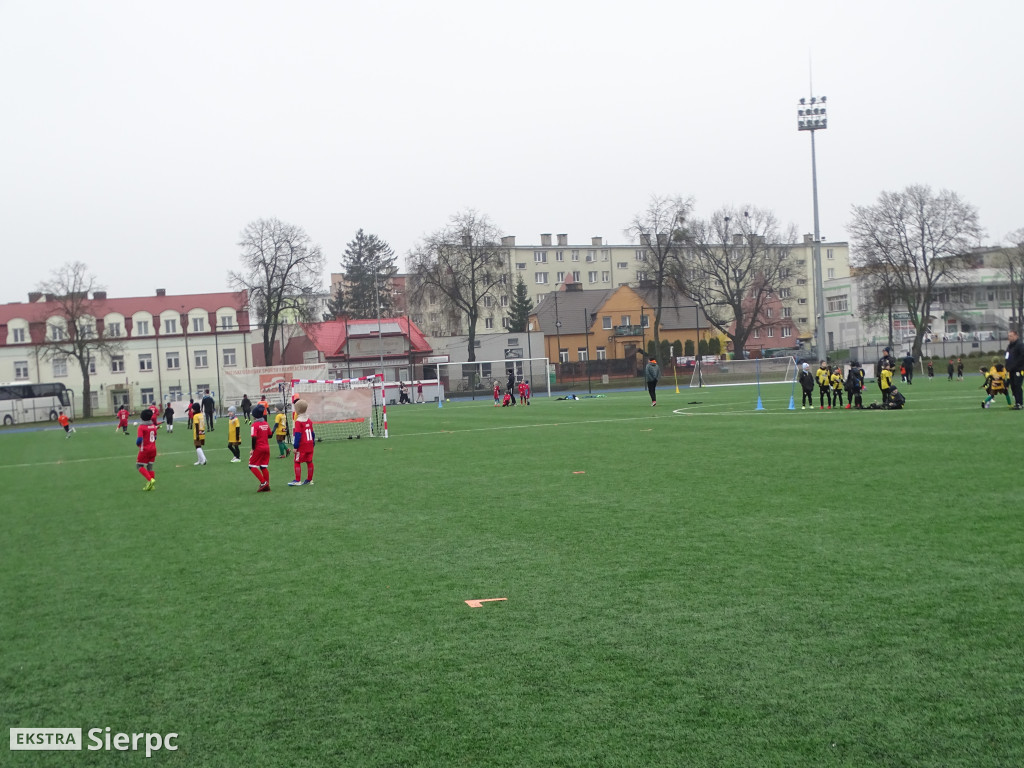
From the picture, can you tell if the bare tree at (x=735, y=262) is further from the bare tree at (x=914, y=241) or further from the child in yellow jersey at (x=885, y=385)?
the child in yellow jersey at (x=885, y=385)

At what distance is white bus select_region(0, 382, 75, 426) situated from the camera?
72250 mm

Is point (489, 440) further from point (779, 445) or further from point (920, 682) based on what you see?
point (920, 682)

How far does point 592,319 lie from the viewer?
95.1 m

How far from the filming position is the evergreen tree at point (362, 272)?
4333 inches

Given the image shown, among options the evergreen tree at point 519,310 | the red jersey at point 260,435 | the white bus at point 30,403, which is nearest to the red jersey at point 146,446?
the red jersey at point 260,435

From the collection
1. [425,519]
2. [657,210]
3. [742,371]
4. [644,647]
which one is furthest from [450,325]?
[644,647]

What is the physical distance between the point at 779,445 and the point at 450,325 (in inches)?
2961

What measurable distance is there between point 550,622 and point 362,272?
107m

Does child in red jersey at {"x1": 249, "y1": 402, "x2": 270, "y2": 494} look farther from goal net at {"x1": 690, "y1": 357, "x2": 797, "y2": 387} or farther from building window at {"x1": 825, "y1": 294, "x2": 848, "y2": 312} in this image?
building window at {"x1": 825, "y1": 294, "x2": 848, "y2": 312}

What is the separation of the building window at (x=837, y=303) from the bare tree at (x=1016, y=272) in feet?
54.1

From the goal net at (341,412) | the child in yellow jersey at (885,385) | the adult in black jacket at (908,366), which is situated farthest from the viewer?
the adult in black jacket at (908,366)

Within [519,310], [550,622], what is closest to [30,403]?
[519,310]

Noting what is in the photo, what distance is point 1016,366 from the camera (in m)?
23.3

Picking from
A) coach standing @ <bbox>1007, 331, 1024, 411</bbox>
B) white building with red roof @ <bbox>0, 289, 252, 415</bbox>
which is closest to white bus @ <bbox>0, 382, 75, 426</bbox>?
white building with red roof @ <bbox>0, 289, 252, 415</bbox>
